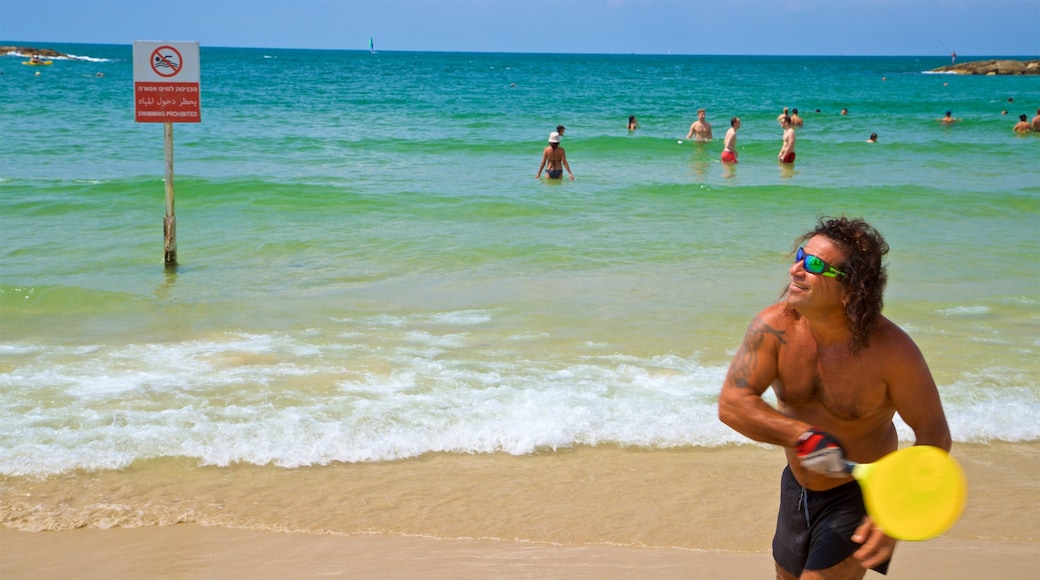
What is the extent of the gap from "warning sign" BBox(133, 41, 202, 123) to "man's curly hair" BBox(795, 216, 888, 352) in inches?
294

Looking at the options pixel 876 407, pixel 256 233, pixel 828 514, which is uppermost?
pixel 876 407

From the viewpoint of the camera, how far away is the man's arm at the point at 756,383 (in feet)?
8.23

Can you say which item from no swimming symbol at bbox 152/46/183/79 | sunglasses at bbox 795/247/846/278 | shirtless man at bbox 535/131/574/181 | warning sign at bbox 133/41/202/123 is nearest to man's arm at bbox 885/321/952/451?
sunglasses at bbox 795/247/846/278

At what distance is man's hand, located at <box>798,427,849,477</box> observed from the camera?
7.61 feet

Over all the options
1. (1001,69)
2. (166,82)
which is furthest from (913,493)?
(1001,69)

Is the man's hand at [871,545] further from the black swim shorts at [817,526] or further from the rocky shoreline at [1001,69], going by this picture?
the rocky shoreline at [1001,69]

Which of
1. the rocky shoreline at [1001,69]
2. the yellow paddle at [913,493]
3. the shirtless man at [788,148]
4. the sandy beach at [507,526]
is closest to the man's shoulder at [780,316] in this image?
the yellow paddle at [913,493]

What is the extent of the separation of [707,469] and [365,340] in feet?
9.83

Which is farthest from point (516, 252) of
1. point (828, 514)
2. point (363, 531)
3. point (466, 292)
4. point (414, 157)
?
point (414, 157)

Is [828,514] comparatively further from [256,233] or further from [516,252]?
[256,233]

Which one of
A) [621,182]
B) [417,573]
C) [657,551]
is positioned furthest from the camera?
[621,182]

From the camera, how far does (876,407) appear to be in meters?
2.66

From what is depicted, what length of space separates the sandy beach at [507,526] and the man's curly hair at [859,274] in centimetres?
160

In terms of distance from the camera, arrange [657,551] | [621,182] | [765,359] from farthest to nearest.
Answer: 1. [621,182]
2. [657,551]
3. [765,359]
